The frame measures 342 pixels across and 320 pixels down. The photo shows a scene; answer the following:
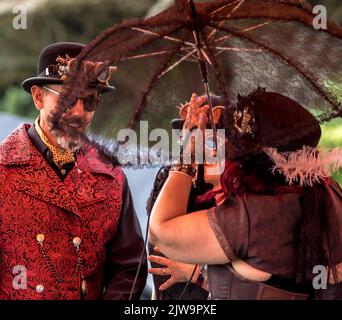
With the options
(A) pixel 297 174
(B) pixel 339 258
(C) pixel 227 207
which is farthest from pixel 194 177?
(B) pixel 339 258

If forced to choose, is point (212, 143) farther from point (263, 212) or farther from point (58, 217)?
point (58, 217)

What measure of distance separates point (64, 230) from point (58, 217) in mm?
41

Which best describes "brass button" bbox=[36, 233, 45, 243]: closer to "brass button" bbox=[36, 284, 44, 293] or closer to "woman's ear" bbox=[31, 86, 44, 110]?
"brass button" bbox=[36, 284, 44, 293]

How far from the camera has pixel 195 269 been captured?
2.09 meters

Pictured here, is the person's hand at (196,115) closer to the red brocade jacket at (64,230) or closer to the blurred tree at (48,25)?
the red brocade jacket at (64,230)

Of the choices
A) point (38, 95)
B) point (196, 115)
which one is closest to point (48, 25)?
point (38, 95)

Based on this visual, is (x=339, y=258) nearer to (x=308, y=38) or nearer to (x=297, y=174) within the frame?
(x=297, y=174)

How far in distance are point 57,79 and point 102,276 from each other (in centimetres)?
60

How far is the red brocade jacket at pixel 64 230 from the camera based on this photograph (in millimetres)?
2049

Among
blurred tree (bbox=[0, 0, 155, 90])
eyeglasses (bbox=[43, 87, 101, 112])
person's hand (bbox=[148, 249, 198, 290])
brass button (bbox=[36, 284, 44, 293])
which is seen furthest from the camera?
blurred tree (bbox=[0, 0, 155, 90])

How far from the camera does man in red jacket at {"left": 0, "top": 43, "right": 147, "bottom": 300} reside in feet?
6.72

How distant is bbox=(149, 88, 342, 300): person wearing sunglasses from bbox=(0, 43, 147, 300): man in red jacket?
0.35m

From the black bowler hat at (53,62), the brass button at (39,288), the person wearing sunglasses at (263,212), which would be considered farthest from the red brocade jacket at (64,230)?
the person wearing sunglasses at (263,212)

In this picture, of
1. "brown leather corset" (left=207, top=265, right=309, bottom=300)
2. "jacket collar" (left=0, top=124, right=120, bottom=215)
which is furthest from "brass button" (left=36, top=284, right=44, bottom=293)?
"brown leather corset" (left=207, top=265, right=309, bottom=300)
